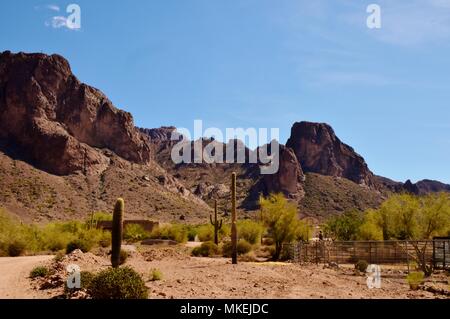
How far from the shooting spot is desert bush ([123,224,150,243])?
5515 cm

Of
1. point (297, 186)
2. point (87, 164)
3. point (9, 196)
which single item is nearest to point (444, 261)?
point (9, 196)

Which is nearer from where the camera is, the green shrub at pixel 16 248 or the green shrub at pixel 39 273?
the green shrub at pixel 39 273

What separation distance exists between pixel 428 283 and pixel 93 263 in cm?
1576

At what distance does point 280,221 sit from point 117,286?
27083 millimetres

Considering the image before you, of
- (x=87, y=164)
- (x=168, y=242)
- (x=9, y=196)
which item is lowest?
(x=168, y=242)

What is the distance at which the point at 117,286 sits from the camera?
13828mm

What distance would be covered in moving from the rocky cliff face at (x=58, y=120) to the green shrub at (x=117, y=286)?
86.4 meters

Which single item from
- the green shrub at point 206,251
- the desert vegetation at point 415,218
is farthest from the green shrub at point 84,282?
the green shrub at point 206,251

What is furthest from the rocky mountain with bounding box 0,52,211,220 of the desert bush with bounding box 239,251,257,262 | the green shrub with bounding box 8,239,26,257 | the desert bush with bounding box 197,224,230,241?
the desert bush with bounding box 239,251,257,262

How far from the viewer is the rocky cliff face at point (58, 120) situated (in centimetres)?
9912

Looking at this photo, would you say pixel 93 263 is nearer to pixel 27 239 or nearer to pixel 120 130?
pixel 27 239

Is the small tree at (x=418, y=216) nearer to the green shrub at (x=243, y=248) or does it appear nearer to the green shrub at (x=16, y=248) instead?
the green shrub at (x=243, y=248)

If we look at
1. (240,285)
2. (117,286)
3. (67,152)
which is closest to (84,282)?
(117,286)

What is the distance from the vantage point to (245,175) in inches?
5561
